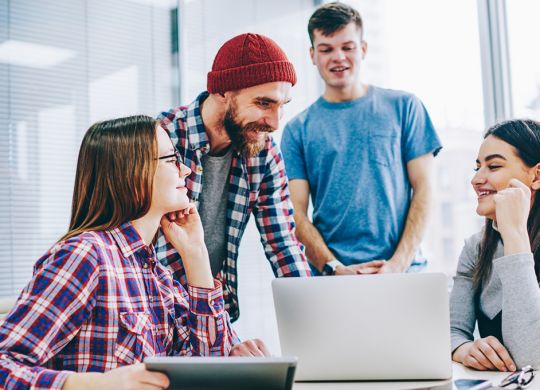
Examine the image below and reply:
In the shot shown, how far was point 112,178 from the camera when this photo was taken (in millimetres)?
1435

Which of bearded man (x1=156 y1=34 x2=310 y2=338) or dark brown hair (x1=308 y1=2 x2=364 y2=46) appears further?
dark brown hair (x1=308 y1=2 x2=364 y2=46)

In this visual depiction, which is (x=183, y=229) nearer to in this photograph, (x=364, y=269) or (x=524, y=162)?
(x=364, y=269)

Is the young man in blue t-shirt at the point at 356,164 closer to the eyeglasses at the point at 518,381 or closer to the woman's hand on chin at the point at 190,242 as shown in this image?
the woman's hand on chin at the point at 190,242

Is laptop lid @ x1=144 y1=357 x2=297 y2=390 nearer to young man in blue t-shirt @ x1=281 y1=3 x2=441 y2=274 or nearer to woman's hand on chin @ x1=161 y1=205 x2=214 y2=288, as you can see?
woman's hand on chin @ x1=161 y1=205 x2=214 y2=288

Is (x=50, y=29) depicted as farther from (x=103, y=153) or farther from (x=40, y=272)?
(x=40, y=272)

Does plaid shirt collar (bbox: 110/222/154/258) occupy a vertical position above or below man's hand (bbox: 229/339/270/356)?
above

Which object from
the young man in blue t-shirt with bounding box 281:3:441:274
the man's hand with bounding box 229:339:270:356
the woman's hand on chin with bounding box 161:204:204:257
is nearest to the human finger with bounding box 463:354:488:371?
the man's hand with bounding box 229:339:270:356

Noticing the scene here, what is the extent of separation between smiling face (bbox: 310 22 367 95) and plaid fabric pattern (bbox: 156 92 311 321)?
0.59 meters

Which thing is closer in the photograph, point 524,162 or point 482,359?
point 482,359

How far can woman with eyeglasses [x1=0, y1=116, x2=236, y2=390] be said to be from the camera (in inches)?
43.4

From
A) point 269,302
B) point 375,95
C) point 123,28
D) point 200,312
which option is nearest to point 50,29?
point 123,28

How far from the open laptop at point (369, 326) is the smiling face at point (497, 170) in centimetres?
67

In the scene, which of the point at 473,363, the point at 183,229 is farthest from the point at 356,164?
the point at 473,363

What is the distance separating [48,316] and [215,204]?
95 centimetres
